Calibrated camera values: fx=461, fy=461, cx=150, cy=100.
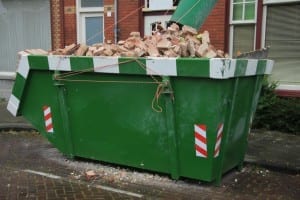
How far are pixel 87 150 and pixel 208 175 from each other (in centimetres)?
181

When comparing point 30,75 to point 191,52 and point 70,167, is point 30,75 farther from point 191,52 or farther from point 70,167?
point 191,52

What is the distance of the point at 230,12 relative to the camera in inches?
369

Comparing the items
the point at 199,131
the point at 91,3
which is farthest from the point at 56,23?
the point at 199,131

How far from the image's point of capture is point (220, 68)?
4.85 meters

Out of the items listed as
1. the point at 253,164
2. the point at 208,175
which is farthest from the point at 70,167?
the point at 253,164

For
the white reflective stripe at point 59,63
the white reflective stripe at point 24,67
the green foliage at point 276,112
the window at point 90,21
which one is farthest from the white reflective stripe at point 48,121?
the window at point 90,21

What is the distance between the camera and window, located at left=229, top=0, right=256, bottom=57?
9211mm

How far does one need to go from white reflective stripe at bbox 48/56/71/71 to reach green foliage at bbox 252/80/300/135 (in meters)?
4.19

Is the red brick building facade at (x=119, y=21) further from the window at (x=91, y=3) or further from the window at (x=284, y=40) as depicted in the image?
the window at (x=284, y=40)

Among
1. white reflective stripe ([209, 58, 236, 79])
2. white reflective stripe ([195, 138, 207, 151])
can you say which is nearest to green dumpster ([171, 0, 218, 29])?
white reflective stripe ([209, 58, 236, 79])

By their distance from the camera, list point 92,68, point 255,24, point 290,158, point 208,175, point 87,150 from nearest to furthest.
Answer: point 208,175 → point 92,68 → point 87,150 → point 290,158 → point 255,24

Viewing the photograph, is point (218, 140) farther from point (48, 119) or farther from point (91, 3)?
point (91, 3)

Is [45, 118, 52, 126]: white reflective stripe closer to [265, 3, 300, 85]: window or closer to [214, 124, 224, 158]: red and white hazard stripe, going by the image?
[214, 124, 224, 158]: red and white hazard stripe

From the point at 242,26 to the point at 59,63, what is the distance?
4647 mm
